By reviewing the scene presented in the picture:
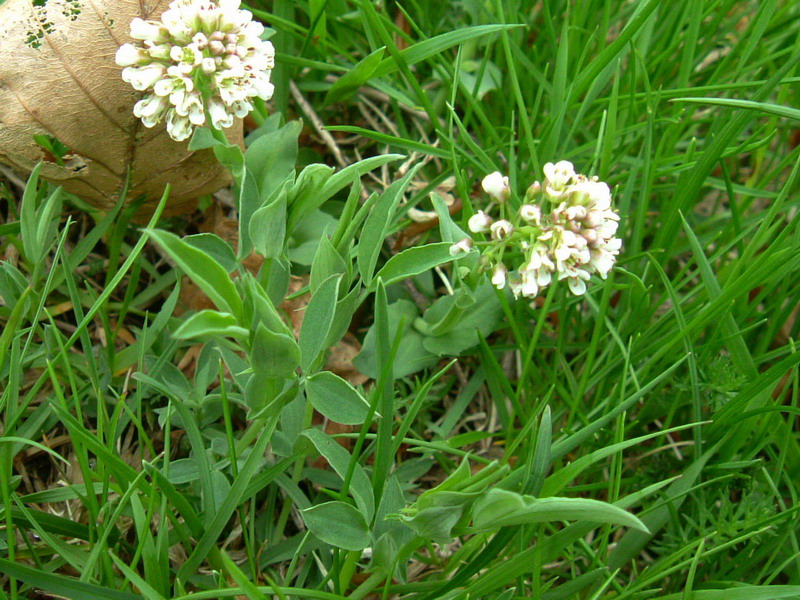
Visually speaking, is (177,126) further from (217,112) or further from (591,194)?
(591,194)

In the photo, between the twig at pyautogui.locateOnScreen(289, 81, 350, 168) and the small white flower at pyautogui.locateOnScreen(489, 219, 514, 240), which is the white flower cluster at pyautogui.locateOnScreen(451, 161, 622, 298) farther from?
the twig at pyautogui.locateOnScreen(289, 81, 350, 168)

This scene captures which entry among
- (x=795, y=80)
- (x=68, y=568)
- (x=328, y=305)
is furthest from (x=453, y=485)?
(x=795, y=80)

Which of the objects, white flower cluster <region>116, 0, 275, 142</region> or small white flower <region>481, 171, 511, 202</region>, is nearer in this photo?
white flower cluster <region>116, 0, 275, 142</region>

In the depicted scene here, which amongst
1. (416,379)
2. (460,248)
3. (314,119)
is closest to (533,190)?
(460,248)

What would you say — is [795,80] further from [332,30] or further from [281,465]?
[281,465]

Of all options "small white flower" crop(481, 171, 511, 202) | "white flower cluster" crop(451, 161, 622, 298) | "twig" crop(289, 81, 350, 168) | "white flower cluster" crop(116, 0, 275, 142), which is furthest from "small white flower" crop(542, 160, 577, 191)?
"twig" crop(289, 81, 350, 168)

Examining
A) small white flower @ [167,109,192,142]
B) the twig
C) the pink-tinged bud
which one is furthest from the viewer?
the twig
